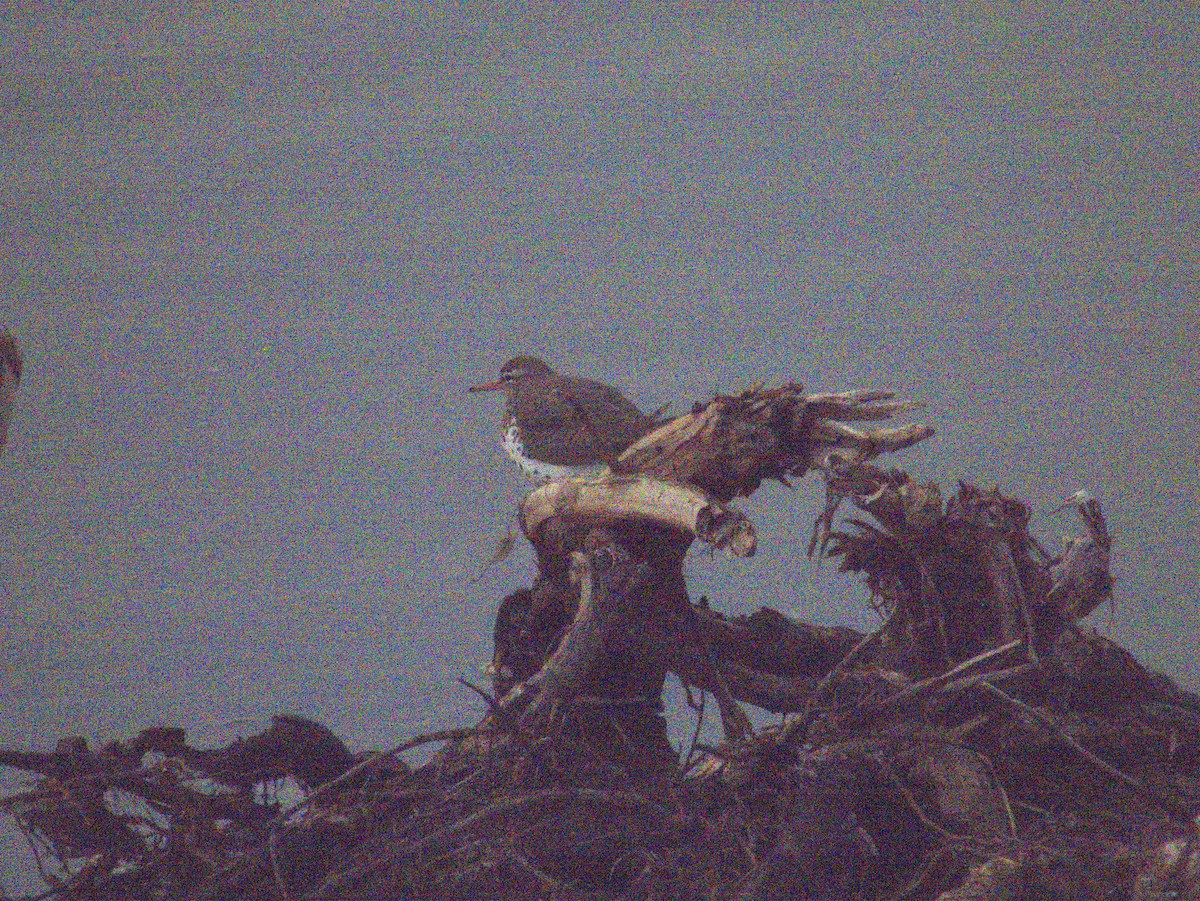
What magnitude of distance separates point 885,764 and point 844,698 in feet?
0.59

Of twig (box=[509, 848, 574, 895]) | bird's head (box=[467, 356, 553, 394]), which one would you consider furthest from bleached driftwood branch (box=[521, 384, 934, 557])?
bird's head (box=[467, 356, 553, 394])

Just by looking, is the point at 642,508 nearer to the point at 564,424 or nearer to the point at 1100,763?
the point at 1100,763

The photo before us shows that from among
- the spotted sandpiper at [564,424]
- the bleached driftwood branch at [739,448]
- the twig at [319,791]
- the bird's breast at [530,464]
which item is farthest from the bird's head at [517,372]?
the twig at [319,791]

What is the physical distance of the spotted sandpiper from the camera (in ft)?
12.6

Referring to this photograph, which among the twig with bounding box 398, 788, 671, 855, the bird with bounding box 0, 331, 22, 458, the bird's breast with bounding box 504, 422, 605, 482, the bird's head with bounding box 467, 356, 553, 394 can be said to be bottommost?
the twig with bounding box 398, 788, 671, 855

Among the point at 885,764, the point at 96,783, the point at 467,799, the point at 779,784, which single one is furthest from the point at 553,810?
the point at 96,783

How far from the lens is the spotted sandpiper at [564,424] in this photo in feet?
12.6

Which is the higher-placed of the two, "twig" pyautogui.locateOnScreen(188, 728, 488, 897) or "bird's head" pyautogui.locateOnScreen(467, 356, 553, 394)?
"bird's head" pyautogui.locateOnScreen(467, 356, 553, 394)

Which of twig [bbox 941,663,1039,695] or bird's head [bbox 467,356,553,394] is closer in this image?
twig [bbox 941,663,1039,695]

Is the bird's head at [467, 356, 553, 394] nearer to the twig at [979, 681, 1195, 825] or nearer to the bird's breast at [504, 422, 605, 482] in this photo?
the bird's breast at [504, 422, 605, 482]

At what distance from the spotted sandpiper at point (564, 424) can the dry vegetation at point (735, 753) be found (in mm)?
587

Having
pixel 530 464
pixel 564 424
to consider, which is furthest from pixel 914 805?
pixel 530 464

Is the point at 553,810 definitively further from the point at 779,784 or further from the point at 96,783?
the point at 96,783

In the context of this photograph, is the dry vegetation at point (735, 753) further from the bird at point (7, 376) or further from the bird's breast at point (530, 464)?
the bird's breast at point (530, 464)
